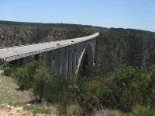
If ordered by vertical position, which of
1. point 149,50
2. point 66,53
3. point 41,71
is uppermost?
point 41,71

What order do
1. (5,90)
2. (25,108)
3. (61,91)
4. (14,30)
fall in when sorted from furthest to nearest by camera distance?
(14,30) → (5,90) → (61,91) → (25,108)

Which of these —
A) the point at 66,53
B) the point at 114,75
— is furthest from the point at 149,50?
the point at 114,75

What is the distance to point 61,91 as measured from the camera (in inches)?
814

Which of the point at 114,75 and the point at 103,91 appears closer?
the point at 103,91

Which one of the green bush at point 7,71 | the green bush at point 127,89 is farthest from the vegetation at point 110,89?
the green bush at point 7,71

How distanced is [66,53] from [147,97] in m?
40.1

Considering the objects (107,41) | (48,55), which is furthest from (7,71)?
(107,41)

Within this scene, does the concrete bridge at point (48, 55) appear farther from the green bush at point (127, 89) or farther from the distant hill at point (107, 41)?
the distant hill at point (107, 41)

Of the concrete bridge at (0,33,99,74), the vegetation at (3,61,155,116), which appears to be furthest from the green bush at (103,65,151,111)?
the concrete bridge at (0,33,99,74)

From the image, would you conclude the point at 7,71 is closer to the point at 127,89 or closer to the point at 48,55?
the point at 127,89

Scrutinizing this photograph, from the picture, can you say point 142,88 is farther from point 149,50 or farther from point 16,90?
point 149,50

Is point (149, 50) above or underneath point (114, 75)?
underneath

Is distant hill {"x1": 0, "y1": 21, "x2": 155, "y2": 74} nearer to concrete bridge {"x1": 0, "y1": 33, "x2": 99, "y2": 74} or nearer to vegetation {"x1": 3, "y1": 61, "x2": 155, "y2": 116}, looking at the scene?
concrete bridge {"x1": 0, "y1": 33, "x2": 99, "y2": 74}

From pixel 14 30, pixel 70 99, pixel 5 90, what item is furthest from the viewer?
pixel 14 30
